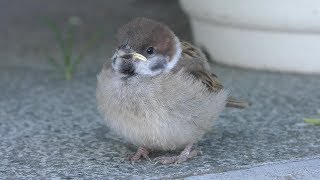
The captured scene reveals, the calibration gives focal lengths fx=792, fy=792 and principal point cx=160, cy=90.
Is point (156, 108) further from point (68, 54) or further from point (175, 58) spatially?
point (68, 54)

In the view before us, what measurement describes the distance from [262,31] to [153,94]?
4.93 ft

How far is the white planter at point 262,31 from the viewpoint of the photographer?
152 inches

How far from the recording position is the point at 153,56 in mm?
2682

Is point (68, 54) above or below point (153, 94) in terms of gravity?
above

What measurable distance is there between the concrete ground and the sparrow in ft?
0.34

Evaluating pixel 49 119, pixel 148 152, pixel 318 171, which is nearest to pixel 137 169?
pixel 148 152

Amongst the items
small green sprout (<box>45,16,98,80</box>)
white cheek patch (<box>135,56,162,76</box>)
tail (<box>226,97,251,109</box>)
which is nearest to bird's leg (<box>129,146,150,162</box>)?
white cheek patch (<box>135,56,162,76</box>)

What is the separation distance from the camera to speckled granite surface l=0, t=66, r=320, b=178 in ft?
8.82

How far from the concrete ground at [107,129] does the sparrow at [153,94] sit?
10 cm

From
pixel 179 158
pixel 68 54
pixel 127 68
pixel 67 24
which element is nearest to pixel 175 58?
pixel 127 68

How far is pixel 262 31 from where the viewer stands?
13.1 feet

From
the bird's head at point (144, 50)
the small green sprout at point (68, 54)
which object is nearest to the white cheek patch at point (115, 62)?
the bird's head at point (144, 50)

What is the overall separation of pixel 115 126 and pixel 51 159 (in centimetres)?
28

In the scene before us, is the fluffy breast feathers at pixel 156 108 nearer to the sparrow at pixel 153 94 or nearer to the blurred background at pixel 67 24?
the sparrow at pixel 153 94
